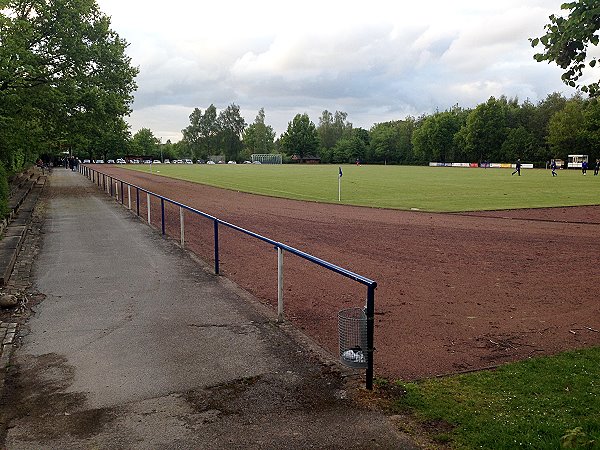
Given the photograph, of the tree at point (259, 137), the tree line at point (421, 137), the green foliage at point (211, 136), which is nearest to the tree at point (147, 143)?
the tree line at point (421, 137)

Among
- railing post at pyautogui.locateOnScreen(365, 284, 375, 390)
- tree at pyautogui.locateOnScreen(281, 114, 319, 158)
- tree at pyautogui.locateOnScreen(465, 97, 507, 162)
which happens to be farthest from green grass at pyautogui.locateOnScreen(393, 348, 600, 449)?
tree at pyautogui.locateOnScreen(281, 114, 319, 158)

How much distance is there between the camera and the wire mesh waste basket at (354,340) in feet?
15.9

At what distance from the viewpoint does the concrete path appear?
158 inches

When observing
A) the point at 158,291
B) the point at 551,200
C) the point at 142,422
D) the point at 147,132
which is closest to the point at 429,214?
the point at 551,200

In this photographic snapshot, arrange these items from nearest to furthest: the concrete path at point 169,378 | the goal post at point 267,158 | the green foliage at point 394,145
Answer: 1. the concrete path at point 169,378
2. the green foliage at point 394,145
3. the goal post at point 267,158

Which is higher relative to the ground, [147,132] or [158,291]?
[147,132]

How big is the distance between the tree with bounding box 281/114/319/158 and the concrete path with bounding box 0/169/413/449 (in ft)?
471

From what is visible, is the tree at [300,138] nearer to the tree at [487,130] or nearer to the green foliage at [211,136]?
the green foliage at [211,136]

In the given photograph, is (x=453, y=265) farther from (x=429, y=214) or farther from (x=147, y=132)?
(x=147, y=132)

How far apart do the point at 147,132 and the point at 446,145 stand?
88846mm

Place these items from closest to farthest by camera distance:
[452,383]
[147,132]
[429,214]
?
[452,383]
[429,214]
[147,132]

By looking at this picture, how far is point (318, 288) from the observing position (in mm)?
8875

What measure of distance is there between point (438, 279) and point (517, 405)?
16.9ft

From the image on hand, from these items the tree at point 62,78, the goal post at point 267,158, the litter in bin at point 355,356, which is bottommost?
the litter in bin at point 355,356
